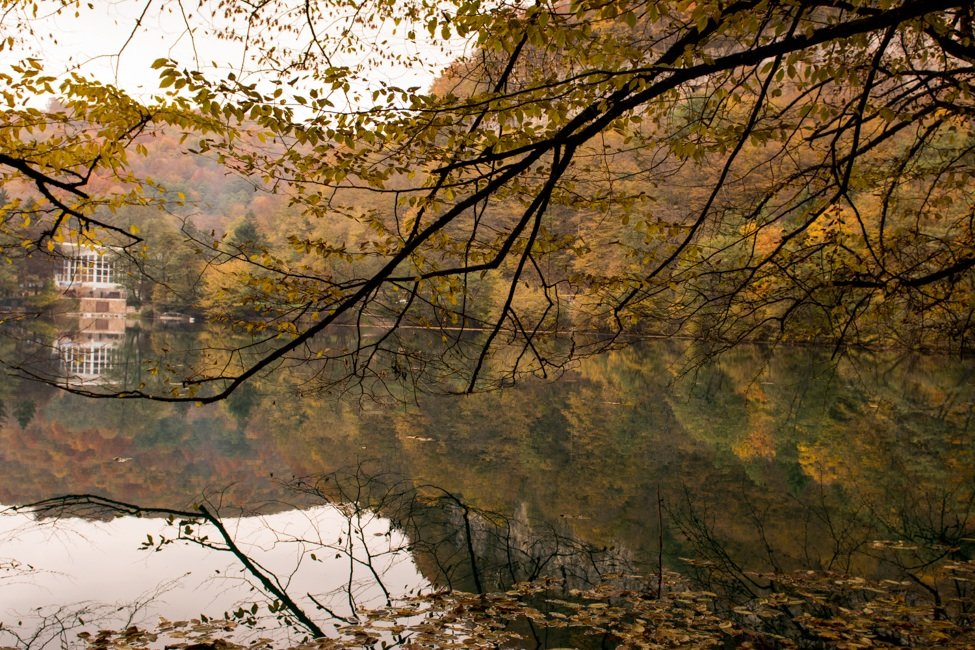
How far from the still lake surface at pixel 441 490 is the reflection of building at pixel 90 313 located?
4.83 ft

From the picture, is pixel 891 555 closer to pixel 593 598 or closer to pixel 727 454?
pixel 593 598

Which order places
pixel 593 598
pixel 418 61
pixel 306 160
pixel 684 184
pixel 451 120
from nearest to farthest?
pixel 451 120 → pixel 306 160 → pixel 593 598 → pixel 418 61 → pixel 684 184

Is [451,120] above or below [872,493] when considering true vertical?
above

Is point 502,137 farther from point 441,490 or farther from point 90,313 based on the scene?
point 90,313

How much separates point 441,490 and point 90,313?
60261mm

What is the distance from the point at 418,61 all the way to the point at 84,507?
6094 millimetres

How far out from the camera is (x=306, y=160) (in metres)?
5.56

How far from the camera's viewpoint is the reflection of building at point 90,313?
852 centimetres

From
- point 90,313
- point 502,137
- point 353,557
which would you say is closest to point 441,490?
point 353,557

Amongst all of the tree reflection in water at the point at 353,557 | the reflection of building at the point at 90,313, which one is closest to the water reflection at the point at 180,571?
the tree reflection in water at the point at 353,557

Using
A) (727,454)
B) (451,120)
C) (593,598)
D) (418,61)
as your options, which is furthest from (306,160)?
(727,454)

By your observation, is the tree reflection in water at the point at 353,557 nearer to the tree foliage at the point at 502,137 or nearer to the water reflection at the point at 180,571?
the water reflection at the point at 180,571

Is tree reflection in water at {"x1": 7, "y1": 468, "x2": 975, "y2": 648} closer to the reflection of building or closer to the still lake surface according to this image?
the still lake surface

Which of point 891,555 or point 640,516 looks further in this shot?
point 640,516
